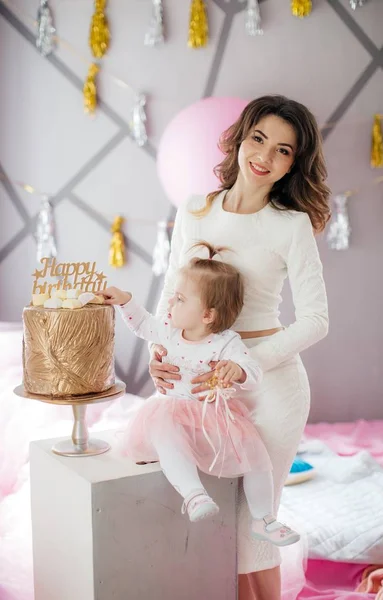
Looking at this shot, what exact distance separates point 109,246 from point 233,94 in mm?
954

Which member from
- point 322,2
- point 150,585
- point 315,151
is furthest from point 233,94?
point 150,585

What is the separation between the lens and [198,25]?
3.44 meters

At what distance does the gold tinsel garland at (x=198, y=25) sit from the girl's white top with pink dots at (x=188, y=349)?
2072 millimetres

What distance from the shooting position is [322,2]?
3.51 meters

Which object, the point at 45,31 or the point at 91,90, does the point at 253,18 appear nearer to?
the point at 91,90

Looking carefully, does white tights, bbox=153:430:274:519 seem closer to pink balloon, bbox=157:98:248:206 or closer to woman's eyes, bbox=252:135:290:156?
woman's eyes, bbox=252:135:290:156

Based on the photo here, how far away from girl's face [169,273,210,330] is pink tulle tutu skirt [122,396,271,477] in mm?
179

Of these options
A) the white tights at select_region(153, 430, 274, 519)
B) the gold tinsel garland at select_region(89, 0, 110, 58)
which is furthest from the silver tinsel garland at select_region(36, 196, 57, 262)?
the white tights at select_region(153, 430, 274, 519)

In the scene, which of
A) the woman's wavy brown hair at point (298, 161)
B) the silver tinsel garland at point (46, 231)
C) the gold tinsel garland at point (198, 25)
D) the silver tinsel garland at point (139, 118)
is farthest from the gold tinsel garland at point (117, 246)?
the woman's wavy brown hair at point (298, 161)

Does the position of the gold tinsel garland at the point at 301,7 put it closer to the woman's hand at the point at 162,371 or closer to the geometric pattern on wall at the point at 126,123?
the geometric pattern on wall at the point at 126,123

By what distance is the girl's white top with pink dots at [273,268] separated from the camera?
173cm

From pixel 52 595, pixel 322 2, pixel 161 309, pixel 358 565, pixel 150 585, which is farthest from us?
pixel 322 2

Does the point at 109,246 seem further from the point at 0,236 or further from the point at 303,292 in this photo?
the point at 303,292

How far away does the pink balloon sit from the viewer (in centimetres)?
315
